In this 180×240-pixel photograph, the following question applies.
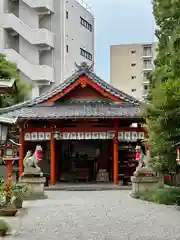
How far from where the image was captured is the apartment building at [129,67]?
70500mm

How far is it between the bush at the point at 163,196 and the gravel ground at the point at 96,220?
47 centimetres

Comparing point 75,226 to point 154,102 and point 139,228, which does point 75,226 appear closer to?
point 139,228

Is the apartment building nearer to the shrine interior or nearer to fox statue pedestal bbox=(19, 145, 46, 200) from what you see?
the shrine interior

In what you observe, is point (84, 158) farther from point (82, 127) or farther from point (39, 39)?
point (39, 39)

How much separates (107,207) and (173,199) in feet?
8.57

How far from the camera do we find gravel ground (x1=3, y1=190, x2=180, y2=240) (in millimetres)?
11047

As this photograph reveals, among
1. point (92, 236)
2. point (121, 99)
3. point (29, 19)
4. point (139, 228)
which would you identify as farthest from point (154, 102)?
point (29, 19)

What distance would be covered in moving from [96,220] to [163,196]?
5.28 m

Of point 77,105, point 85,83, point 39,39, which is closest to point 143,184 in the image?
point 77,105

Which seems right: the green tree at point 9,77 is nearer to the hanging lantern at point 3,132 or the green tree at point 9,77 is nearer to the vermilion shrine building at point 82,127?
the vermilion shrine building at point 82,127

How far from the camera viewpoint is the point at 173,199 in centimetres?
1773

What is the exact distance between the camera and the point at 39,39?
4375 cm

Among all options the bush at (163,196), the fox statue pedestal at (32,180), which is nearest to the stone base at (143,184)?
the bush at (163,196)

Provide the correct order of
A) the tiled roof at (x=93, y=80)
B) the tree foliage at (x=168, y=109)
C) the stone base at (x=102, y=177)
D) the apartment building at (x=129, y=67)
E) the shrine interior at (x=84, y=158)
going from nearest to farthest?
the tree foliage at (x=168, y=109) → the tiled roof at (x=93, y=80) → the stone base at (x=102, y=177) → the shrine interior at (x=84, y=158) → the apartment building at (x=129, y=67)
